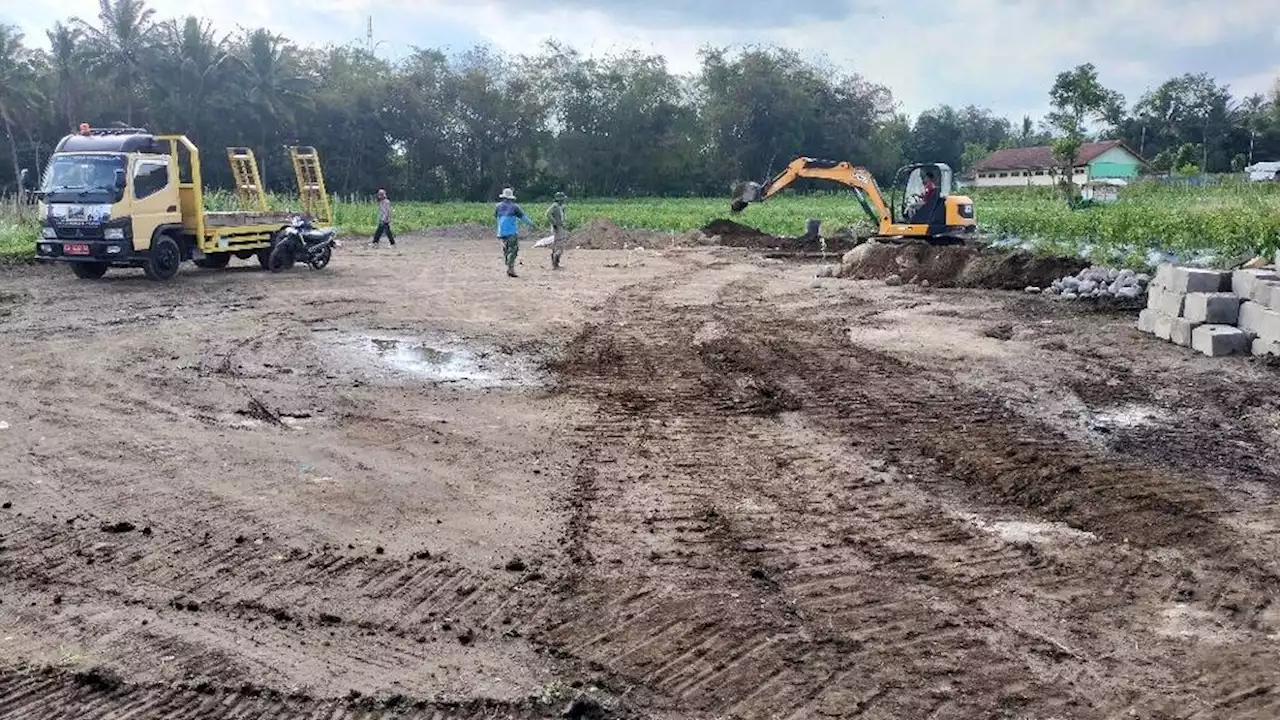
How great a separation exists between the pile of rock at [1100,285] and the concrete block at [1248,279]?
3516 mm

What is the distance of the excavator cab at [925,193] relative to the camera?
21391mm

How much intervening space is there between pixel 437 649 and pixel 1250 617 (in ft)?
12.7

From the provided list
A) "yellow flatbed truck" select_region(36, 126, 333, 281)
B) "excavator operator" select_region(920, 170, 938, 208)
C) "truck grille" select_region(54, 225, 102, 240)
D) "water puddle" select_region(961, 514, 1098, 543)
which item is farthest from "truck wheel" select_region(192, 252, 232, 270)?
"water puddle" select_region(961, 514, 1098, 543)

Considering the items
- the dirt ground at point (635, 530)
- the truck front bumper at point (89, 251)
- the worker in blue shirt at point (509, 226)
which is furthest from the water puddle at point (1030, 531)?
the truck front bumper at point (89, 251)

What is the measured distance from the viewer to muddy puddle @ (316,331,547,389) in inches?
412

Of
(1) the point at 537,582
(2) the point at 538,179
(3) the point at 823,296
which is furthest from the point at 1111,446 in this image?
(2) the point at 538,179

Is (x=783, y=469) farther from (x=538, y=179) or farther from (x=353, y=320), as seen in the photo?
(x=538, y=179)

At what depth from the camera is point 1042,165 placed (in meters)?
71.1

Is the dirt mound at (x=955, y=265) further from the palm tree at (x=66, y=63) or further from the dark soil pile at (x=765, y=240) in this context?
the palm tree at (x=66, y=63)

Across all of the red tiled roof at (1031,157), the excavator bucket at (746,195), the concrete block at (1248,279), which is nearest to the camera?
the concrete block at (1248,279)

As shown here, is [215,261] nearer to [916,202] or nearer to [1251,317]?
[916,202]

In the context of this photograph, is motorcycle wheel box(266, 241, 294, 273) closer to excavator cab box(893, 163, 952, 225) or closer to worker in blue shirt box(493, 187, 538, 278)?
worker in blue shirt box(493, 187, 538, 278)

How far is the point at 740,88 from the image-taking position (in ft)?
228

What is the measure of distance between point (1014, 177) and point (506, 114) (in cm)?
3818
